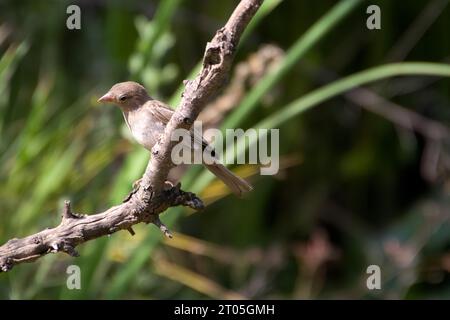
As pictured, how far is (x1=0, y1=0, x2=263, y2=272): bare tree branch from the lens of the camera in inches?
76.4

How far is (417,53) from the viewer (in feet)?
17.5

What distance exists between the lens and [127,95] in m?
2.65

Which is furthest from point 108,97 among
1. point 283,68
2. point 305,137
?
point 305,137

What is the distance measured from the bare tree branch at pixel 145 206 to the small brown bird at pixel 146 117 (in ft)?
1.46

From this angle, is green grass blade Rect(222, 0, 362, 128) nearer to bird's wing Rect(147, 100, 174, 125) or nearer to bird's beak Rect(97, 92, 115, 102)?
bird's wing Rect(147, 100, 174, 125)

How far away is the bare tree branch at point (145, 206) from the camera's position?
1.94 m

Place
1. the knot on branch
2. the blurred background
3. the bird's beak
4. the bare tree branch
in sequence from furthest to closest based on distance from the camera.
Result: the blurred background → the bird's beak → the knot on branch → the bare tree branch

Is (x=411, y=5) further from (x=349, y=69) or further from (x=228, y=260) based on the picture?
(x=228, y=260)

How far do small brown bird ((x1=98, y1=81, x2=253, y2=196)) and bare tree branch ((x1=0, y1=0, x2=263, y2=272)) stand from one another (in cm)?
44

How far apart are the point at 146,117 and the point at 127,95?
82 mm

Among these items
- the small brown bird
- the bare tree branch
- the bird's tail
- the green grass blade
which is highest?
the green grass blade

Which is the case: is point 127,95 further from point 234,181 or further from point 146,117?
point 234,181

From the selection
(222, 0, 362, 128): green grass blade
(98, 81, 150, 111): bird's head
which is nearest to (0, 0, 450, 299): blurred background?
(222, 0, 362, 128): green grass blade

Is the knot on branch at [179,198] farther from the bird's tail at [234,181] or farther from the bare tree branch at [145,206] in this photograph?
the bird's tail at [234,181]
